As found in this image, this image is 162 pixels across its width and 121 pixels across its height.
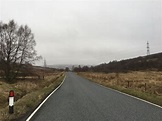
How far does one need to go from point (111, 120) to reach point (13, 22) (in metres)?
37.6

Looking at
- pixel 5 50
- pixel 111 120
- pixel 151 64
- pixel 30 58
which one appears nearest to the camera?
pixel 111 120

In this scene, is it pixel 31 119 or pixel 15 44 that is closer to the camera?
pixel 31 119

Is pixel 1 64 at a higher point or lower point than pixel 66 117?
higher

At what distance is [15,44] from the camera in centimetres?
4147

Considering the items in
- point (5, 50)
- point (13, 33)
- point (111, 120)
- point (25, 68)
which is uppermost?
point (13, 33)

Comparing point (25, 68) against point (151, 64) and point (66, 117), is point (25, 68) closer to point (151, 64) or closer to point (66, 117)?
point (66, 117)

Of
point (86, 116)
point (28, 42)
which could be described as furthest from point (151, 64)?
point (86, 116)

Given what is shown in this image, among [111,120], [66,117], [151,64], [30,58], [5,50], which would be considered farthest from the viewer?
[151,64]

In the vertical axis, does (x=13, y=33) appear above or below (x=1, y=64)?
above

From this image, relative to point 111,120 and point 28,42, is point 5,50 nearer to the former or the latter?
point 28,42

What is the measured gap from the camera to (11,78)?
42.5m

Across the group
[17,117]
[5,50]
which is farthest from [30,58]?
[17,117]

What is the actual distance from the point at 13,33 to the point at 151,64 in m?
110

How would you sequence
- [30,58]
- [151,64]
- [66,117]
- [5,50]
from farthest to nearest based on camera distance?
[151,64] < [30,58] < [5,50] < [66,117]
